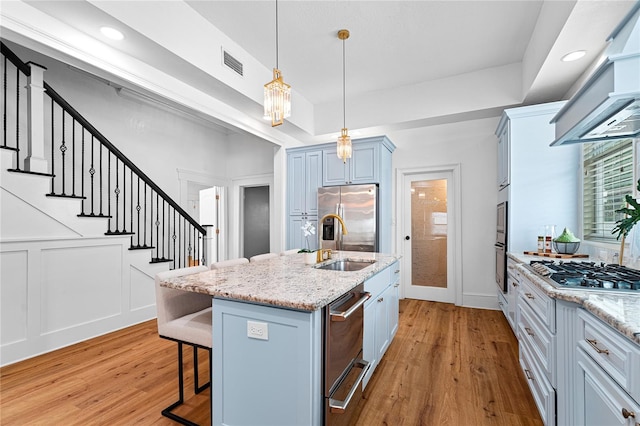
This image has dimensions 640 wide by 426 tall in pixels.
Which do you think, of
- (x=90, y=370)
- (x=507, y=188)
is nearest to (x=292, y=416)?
(x=90, y=370)

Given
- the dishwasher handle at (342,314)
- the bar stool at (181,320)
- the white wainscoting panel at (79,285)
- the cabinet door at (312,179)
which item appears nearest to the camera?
the dishwasher handle at (342,314)

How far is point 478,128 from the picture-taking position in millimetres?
4312

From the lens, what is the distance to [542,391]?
1683 mm

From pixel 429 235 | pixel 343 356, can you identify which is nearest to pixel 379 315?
pixel 343 356

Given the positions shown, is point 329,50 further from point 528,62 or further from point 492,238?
point 492,238

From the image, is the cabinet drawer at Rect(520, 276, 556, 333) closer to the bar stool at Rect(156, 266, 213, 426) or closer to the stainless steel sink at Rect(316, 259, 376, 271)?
the stainless steel sink at Rect(316, 259, 376, 271)

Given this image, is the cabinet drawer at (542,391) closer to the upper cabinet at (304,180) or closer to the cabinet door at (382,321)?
the cabinet door at (382,321)

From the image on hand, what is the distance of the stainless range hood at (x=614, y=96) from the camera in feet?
3.87

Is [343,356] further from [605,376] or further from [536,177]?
[536,177]

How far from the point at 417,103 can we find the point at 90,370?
4.78 meters

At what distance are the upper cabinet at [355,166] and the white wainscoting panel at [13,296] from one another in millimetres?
3604

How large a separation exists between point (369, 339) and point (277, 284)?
3.11 ft

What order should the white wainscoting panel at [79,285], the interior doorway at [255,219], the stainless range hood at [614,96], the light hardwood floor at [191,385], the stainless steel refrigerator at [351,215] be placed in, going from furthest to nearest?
the interior doorway at [255,219] → the stainless steel refrigerator at [351,215] → the white wainscoting panel at [79,285] → the light hardwood floor at [191,385] → the stainless range hood at [614,96]

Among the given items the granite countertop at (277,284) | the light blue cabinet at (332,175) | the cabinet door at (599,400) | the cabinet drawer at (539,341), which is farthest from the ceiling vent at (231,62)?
the cabinet door at (599,400)
